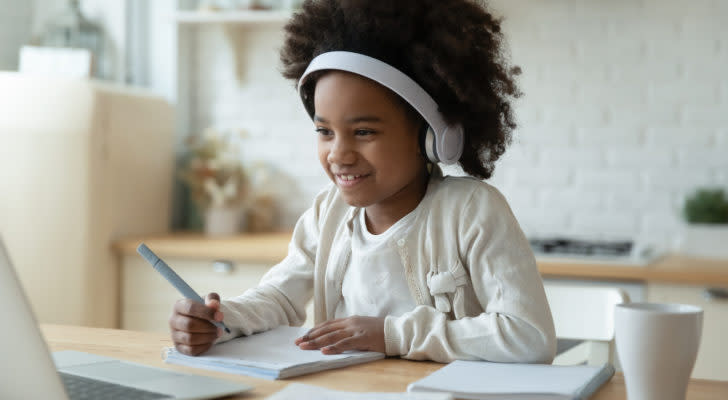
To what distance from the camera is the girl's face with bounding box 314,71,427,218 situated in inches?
52.9

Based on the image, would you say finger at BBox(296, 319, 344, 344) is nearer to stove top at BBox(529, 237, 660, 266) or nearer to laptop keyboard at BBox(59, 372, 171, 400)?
laptop keyboard at BBox(59, 372, 171, 400)

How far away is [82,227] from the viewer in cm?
281

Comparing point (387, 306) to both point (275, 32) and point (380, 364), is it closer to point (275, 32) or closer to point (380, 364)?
point (380, 364)

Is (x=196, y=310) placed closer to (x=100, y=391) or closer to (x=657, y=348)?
(x=100, y=391)

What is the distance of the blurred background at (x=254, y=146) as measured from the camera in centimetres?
276

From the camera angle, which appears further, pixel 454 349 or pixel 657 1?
pixel 657 1

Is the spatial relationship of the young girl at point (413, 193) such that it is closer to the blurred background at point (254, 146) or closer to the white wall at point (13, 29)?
the blurred background at point (254, 146)

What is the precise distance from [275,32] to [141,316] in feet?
4.04

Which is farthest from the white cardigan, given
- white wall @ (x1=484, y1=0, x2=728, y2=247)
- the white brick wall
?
white wall @ (x1=484, y1=0, x2=728, y2=247)

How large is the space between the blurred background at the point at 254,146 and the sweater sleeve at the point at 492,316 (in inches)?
46.8

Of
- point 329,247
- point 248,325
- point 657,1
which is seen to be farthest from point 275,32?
point 248,325

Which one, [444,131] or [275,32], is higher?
[275,32]

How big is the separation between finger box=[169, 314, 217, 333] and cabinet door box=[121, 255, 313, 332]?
1.51 meters

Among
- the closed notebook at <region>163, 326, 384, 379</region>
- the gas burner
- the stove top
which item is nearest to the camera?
the closed notebook at <region>163, 326, 384, 379</region>
